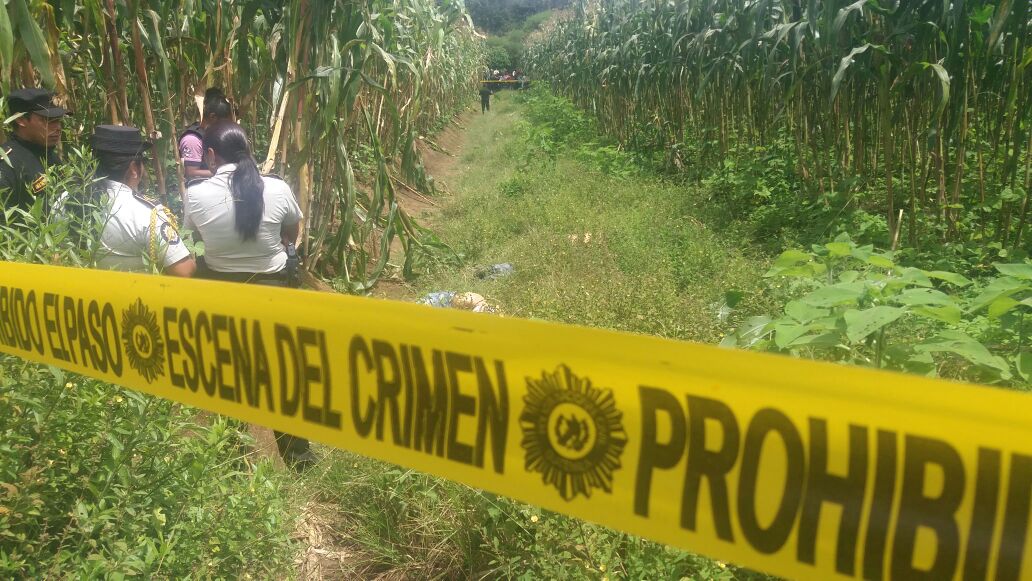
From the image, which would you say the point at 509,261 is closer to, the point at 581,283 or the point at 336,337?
the point at 581,283

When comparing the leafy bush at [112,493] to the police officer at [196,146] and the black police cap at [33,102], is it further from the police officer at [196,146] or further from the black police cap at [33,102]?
the police officer at [196,146]

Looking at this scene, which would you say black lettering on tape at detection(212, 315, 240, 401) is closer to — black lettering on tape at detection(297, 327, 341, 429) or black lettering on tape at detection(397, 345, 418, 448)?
black lettering on tape at detection(297, 327, 341, 429)

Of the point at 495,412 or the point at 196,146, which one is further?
the point at 196,146

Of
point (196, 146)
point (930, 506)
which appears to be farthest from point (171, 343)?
point (196, 146)

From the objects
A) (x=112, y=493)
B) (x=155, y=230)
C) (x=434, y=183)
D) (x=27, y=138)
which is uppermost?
(x=27, y=138)

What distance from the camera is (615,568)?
1.96 metres

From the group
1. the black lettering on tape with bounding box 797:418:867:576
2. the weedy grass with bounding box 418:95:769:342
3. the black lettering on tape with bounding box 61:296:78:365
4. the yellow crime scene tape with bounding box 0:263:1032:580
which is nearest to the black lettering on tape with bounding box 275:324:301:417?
the yellow crime scene tape with bounding box 0:263:1032:580

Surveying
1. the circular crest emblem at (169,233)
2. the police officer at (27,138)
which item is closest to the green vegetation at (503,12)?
the police officer at (27,138)

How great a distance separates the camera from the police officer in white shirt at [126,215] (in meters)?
2.63

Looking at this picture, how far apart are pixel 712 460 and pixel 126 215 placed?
2.42 m

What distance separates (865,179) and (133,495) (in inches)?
237

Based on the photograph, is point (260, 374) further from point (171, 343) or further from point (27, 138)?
point (27, 138)

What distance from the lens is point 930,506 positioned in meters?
0.93

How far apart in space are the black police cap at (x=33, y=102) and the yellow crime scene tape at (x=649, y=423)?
1.71 m
